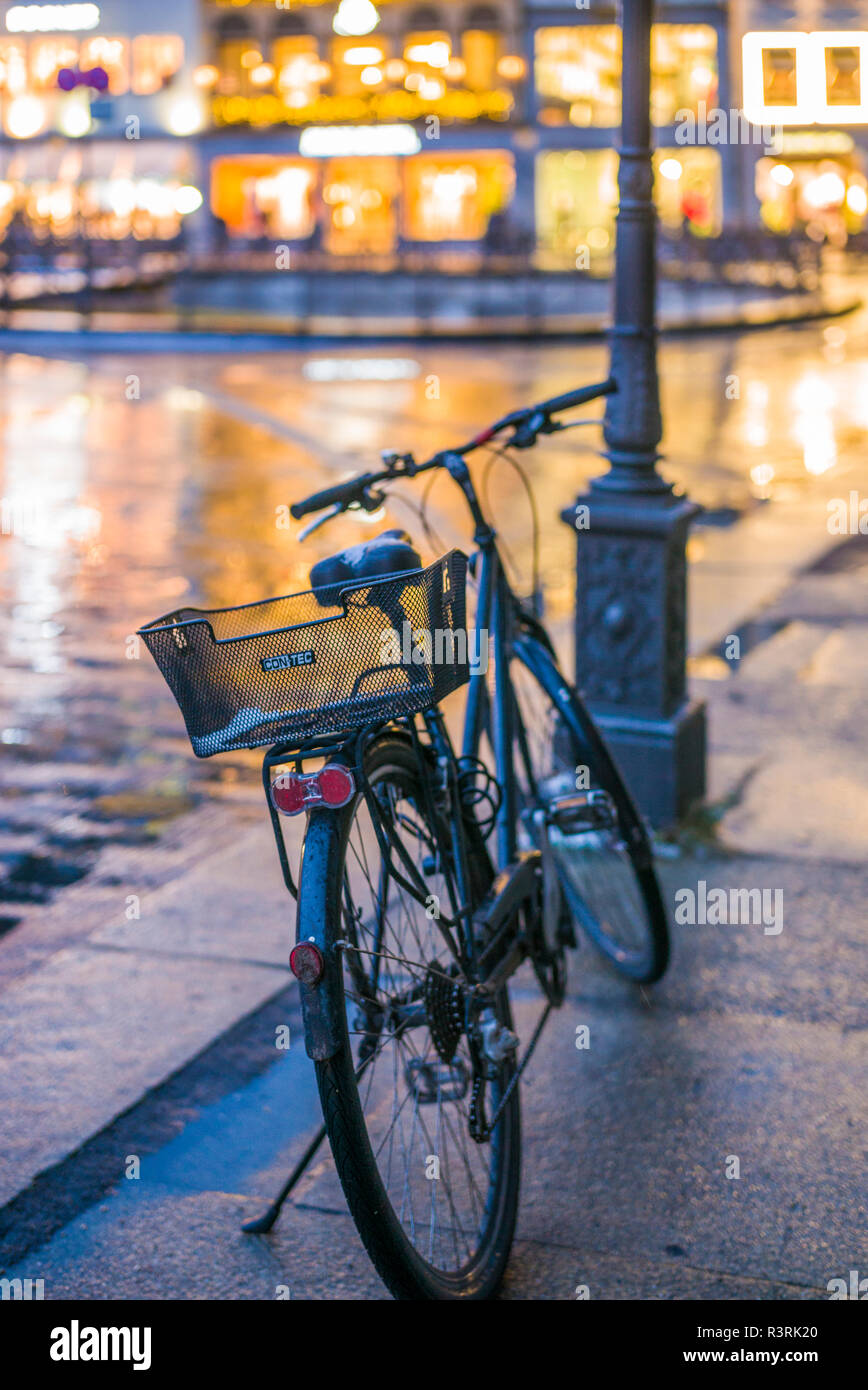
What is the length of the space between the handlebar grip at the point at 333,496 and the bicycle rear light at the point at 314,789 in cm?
95

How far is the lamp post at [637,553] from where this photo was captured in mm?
5086

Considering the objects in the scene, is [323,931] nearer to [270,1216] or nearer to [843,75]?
[270,1216]

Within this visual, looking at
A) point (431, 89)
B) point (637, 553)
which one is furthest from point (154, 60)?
point (637, 553)

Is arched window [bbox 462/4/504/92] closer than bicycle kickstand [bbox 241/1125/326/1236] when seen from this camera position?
No

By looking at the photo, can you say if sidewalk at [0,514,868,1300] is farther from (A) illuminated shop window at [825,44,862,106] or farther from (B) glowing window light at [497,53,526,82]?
(A) illuminated shop window at [825,44,862,106]

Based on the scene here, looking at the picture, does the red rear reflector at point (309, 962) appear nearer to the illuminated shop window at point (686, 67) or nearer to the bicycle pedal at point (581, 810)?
the bicycle pedal at point (581, 810)

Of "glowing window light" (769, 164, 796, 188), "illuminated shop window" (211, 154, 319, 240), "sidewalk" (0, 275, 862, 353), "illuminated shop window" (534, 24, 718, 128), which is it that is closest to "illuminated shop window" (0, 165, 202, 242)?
"illuminated shop window" (211, 154, 319, 240)

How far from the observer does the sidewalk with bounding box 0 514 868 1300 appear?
314 cm

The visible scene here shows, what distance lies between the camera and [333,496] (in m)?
3.54

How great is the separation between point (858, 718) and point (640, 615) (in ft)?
5.64

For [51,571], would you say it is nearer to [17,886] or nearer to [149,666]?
[149,666]

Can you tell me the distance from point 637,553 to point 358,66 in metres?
55.0

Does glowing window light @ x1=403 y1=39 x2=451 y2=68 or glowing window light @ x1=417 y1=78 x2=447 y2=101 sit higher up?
glowing window light @ x1=403 y1=39 x2=451 y2=68

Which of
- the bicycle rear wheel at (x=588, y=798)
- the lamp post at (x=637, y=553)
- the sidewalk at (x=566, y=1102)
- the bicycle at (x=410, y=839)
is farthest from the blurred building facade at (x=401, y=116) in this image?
the bicycle at (x=410, y=839)
